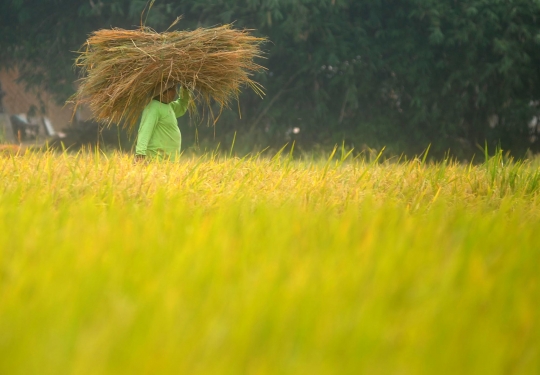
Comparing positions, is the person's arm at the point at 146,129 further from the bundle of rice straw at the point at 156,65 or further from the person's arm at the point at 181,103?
the person's arm at the point at 181,103

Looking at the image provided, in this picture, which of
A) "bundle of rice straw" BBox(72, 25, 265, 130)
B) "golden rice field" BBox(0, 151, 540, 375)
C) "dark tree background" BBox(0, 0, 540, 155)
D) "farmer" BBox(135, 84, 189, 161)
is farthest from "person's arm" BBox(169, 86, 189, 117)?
"dark tree background" BBox(0, 0, 540, 155)

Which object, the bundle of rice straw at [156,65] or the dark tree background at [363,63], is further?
the dark tree background at [363,63]

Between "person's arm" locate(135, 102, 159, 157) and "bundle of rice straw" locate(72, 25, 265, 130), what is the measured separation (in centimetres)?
16

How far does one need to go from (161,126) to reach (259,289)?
5008 millimetres

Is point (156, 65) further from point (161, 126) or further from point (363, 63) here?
point (363, 63)

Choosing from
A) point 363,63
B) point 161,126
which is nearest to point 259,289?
point 161,126

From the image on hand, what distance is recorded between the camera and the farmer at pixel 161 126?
7082 mm

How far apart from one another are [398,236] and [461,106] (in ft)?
40.8

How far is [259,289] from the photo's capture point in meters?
2.47

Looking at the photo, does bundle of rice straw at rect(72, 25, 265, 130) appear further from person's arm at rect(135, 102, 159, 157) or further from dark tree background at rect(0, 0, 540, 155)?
dark tree background at rect(0, 0, 540, 155)

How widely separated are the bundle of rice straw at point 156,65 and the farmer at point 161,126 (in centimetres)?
11

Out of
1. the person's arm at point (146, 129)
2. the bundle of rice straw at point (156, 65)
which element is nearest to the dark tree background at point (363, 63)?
the bundle of rice straw at point (156, 65)

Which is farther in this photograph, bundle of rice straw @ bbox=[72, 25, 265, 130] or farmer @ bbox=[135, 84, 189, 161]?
farmer @ bbox=[135, 84, 189, 161]

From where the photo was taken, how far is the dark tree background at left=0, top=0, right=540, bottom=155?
15141mm
